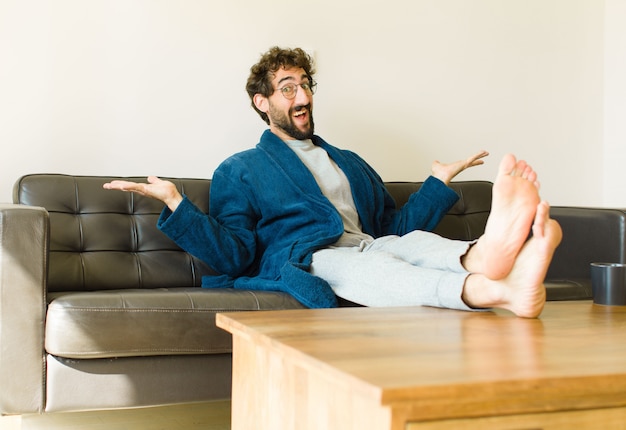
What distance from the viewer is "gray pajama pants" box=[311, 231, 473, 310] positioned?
1.76m

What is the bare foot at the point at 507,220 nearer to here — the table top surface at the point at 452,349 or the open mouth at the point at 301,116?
the table top surface at the point at 452,349

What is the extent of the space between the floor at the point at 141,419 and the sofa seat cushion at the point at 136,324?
1.75ft

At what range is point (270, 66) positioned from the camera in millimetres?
2789

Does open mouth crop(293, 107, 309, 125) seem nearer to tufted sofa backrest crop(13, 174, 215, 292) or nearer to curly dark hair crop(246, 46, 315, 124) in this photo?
curly dark hair crop(246, 46, 315, 124)

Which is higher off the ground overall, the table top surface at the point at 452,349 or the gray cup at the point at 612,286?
the gray cup at the point at 612,286

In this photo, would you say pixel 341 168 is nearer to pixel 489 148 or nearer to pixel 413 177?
pixel 413 177

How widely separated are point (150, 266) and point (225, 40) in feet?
3.38

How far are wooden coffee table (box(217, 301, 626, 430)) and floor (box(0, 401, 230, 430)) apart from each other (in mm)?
937

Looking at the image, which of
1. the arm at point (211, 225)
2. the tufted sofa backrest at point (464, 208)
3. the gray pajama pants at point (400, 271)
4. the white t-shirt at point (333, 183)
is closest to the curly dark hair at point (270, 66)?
the white t-shirt at point (333, 183)

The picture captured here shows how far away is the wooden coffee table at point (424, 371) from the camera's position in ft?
3.21

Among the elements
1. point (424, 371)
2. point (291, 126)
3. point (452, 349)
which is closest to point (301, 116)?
point (291, 126)

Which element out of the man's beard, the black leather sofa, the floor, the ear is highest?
the ear

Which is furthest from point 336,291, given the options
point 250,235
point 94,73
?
point 94,73

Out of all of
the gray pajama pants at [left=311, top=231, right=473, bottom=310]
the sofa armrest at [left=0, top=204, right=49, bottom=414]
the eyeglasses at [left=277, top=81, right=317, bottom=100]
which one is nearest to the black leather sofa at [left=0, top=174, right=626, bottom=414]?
the sofa armrest at [left=0, top=204, right=49, bottom=414]
